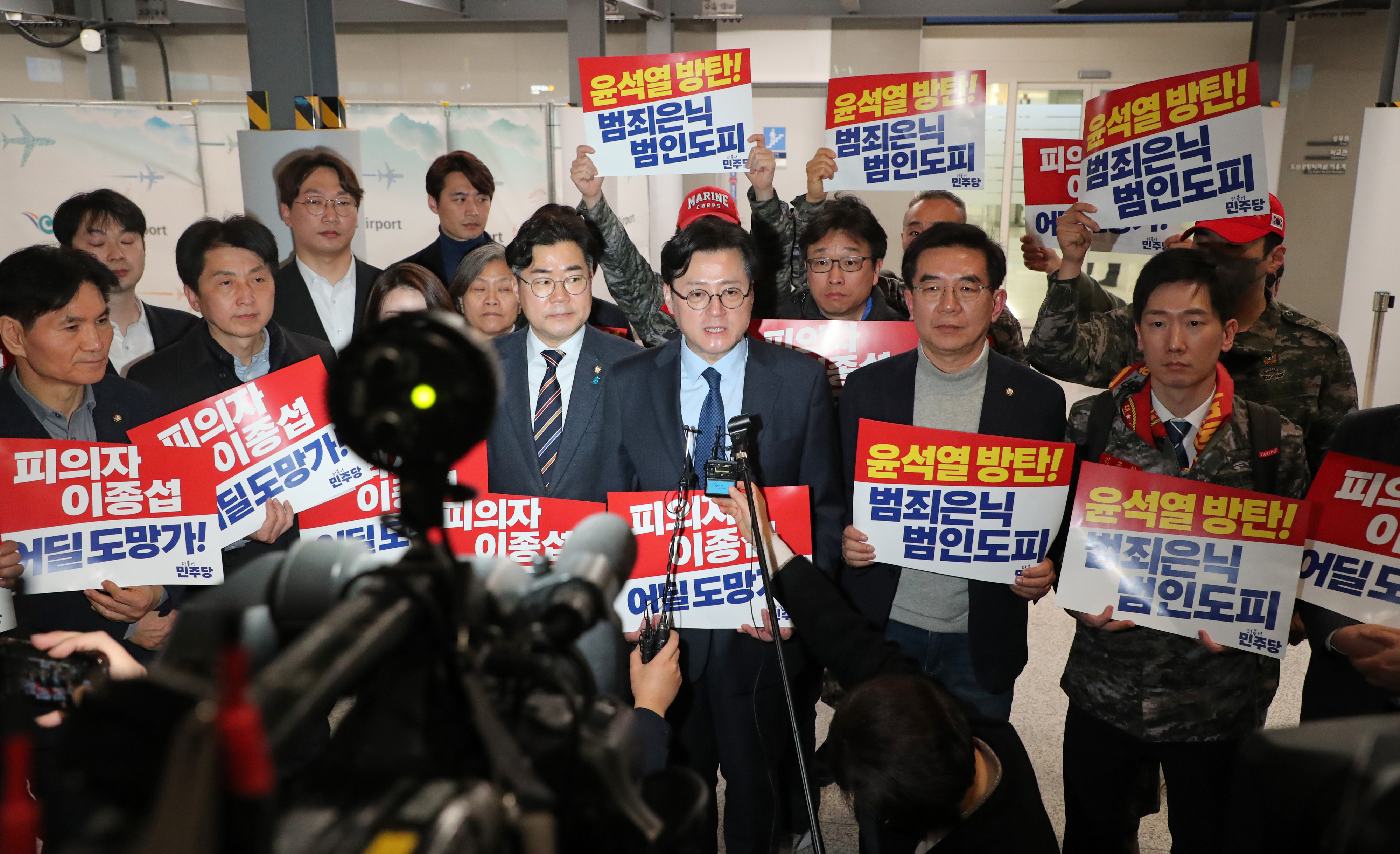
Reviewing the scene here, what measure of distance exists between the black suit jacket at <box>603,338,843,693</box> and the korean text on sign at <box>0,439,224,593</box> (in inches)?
42.3

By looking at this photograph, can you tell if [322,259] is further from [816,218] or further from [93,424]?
[816,218]

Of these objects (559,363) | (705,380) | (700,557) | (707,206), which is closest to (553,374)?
(559,363)

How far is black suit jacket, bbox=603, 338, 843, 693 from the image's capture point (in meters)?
2.49

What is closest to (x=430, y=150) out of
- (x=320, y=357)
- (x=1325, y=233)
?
(x=320, y=357)

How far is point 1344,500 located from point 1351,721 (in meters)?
1.52

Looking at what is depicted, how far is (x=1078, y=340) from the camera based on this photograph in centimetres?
302

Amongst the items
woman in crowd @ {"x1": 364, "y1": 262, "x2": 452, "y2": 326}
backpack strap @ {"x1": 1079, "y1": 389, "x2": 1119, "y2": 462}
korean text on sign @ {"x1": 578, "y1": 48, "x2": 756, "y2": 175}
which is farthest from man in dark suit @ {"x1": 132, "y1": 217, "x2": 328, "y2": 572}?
backpack strap @ {"x1": 1079, "y1": 389, "x2": 1119, "y2": 462}

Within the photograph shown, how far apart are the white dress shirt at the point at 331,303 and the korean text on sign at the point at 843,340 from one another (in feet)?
5.20

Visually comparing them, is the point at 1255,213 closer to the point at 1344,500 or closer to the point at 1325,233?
the point at 1344,500

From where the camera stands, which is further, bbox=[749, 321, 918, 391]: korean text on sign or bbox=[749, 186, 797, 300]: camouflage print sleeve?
bbox=[749, 186, 797, 300]: camouflage print sleeve

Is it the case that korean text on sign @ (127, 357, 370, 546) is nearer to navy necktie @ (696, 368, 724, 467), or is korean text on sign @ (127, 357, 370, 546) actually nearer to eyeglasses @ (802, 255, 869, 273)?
navy necktie @ (696, 368, 724, 467)

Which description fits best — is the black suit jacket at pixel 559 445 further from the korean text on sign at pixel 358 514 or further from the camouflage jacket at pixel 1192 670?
the camouflage jacket at pixel 1192 670

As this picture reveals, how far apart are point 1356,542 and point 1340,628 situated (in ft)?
0.64

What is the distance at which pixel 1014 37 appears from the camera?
10.7m
